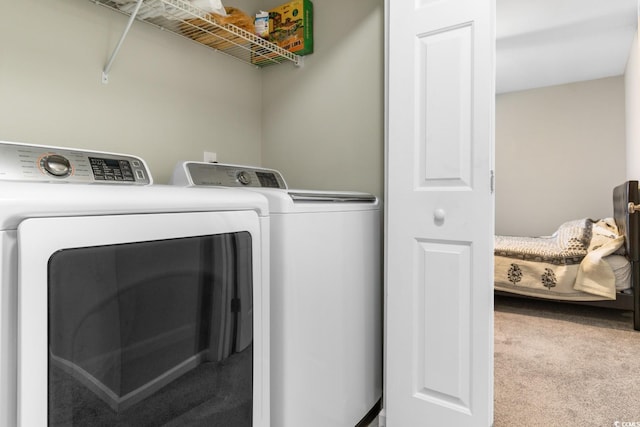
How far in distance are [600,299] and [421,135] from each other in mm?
2760

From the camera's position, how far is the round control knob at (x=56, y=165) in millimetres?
1069

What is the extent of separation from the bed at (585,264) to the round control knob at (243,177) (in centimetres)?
288

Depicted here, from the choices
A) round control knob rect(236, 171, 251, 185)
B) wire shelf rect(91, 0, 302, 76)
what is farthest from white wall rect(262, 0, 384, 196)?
round control knob rect(236, 171, 251, 185)

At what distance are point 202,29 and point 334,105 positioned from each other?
0.69m

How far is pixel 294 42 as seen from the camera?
6.14 ft

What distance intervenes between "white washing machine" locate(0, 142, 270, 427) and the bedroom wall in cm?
548

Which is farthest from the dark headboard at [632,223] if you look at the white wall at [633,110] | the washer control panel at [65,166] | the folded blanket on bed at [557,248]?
the washer control panel at [65,166]

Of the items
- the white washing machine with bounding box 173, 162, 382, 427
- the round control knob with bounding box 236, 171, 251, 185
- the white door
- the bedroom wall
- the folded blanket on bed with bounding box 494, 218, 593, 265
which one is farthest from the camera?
the bedroom wall

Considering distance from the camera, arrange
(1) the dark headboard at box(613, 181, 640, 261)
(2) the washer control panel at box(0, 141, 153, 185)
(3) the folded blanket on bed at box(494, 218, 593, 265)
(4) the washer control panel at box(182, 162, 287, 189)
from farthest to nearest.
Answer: (3) the folded blanket on bed at box(494, 218, 593, 265), (1) the dark headboard at box(613, 181, 640, 261), (4) the washer control panel at box(182, 162, 287, 189), (2) the washer control panel at box(0, 141, 153, 185)

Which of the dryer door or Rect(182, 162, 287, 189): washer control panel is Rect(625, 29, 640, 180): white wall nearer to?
Rect(182, 162, 287, 189): washer control panel

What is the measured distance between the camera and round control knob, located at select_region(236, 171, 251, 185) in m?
1.61

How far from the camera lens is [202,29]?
62.9 inches

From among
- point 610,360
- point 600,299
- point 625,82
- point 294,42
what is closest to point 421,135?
point 294,42

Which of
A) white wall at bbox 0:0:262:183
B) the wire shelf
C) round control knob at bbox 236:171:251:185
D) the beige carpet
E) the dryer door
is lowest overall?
the beige carpet
